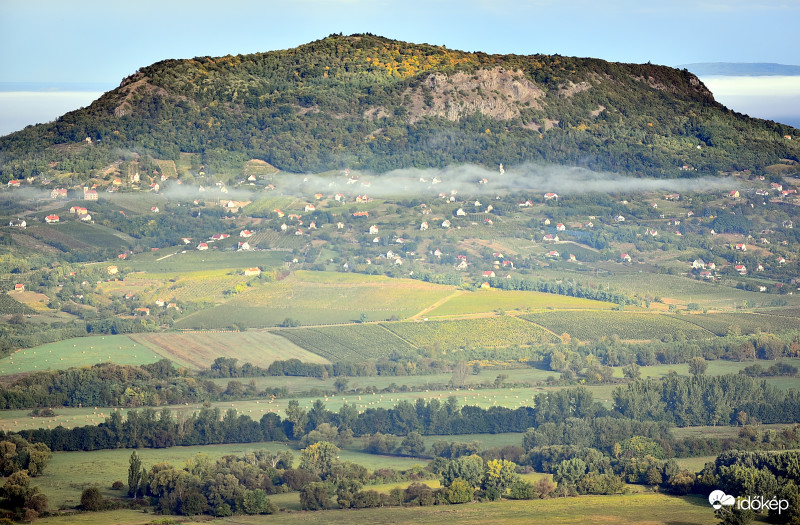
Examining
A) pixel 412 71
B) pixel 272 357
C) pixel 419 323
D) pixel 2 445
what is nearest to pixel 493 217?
pixel 412 71

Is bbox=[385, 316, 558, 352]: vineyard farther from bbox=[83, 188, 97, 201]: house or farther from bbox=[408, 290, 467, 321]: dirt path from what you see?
bbox=[83, 188, 97, 201]: house

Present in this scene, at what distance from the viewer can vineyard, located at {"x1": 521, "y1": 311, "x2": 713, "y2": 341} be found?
8706 centimetres

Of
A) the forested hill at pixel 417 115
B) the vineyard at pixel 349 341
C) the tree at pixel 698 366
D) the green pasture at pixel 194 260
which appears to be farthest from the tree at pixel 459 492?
the forested hill at pixel 417 115

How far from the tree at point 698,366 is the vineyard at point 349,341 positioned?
16.7 m

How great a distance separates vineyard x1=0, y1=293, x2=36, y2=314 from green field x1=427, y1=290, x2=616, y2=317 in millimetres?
26593

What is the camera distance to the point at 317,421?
67.1 metres

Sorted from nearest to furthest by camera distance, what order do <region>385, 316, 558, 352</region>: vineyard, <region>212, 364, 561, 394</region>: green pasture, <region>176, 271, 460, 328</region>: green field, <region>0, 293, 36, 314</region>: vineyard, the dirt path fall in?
1. <region>212, 364, 561, 394</region>: green pasture
2. <region>385, 316, 558, 352</region>: vineyard
3. <region>0, 293, 36, 314</region>: vineyard
4. <region>176, 271, 460, 328</region>: green field
5. the dirt path

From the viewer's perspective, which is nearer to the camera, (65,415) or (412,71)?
(65,415)

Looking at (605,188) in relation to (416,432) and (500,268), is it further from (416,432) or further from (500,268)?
(416,432)

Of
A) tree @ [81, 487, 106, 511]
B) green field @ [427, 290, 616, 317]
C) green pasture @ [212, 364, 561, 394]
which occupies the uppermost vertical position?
green field @ [427, 290, 616, 317]

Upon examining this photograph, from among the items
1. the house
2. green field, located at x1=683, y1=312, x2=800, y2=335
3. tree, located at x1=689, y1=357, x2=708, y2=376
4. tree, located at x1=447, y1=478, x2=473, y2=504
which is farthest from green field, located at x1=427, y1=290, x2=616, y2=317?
the house

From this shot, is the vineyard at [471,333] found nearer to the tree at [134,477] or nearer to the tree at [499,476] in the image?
the tree at [499,476]

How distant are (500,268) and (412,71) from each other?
39.0 m

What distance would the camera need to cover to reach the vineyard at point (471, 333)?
85312 millimetres
